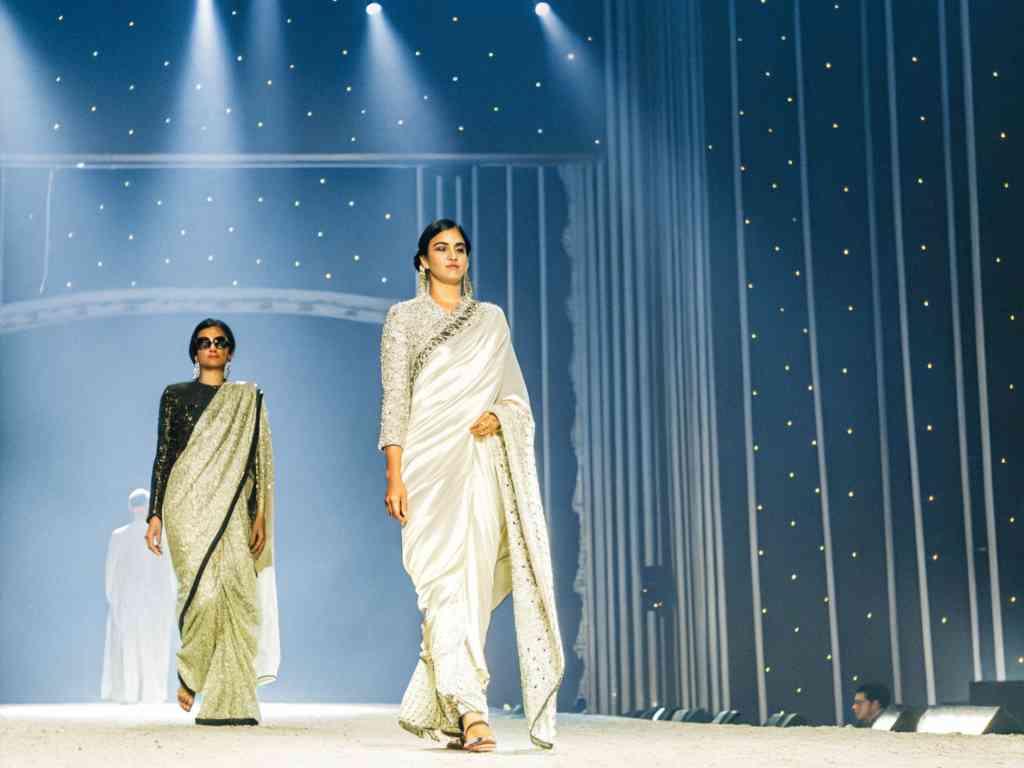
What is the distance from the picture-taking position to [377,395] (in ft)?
42.0

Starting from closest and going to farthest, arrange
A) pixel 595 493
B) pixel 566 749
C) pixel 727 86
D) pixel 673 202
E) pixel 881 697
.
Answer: pixel 566 749, pixel 881 697, pixel 727 86, pixel 673 202, pixel 595 493

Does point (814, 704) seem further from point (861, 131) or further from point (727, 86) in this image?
point (727, 86)

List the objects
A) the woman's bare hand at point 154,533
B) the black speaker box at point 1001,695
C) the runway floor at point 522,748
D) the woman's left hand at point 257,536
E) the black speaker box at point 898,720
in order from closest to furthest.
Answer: the runway floor at point 522,748, the black speaker box at point 1001,695, the black speaker box at point 898,720, the woman's bare hand at point 154,533, the woman's left hand at point 257,536

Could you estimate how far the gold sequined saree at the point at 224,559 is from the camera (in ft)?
17.5

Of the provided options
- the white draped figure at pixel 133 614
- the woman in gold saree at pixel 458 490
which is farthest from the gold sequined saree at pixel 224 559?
the white draped figure at pixel 133 614

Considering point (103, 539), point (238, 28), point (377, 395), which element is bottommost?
point (103, 539)

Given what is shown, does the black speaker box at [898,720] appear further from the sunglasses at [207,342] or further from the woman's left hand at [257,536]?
the sunglasses at [207,342]

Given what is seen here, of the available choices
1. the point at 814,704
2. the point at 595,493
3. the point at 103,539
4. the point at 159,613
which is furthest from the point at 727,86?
the point at 103,539

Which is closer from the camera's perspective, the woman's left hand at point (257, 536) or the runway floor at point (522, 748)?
the runway floor at point (522, 748)

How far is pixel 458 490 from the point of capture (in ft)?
14.0

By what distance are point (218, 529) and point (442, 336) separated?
57.4 inches

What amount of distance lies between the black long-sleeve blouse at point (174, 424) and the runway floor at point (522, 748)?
798 millimetres

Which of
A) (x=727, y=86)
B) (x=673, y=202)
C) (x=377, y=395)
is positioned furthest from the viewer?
(x=377, y=395)

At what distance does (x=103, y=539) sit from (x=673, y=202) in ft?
21.9
